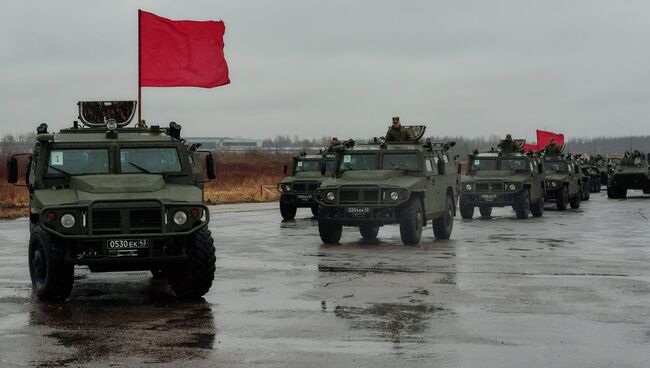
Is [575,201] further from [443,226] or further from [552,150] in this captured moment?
[443,226]

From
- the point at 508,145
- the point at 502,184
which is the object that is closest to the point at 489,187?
the point at 502,184

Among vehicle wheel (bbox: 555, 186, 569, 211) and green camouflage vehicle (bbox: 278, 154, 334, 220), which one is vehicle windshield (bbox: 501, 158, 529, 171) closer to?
vehicle wheel (bbox: 555, 186, 569, 211)

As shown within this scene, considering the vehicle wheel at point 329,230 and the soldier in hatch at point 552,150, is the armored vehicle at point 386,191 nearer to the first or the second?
the vehicle wheel at point 329,230

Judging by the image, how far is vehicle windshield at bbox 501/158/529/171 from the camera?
97.3 ft

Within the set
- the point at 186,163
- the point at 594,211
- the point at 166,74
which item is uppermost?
the point at 166,74

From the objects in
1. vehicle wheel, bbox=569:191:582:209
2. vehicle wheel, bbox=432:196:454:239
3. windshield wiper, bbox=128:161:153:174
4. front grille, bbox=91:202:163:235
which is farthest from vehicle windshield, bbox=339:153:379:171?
vehicle wheel, bbox=569:191:582:209

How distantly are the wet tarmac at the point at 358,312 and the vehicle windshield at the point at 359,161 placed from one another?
1.98 m

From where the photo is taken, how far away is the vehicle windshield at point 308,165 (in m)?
29.6

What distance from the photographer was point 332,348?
28.2 feet

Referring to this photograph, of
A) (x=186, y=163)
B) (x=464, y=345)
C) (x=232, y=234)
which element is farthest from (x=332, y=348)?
(x=232, y=234)

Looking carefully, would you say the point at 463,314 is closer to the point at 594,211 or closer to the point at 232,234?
the point at 232,234

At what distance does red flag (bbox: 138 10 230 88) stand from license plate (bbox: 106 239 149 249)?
13.6 metres

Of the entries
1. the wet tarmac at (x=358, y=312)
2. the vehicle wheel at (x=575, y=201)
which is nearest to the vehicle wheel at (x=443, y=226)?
the wet tarmac at (x=358, y=312)

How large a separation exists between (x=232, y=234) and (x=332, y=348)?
1426cm
